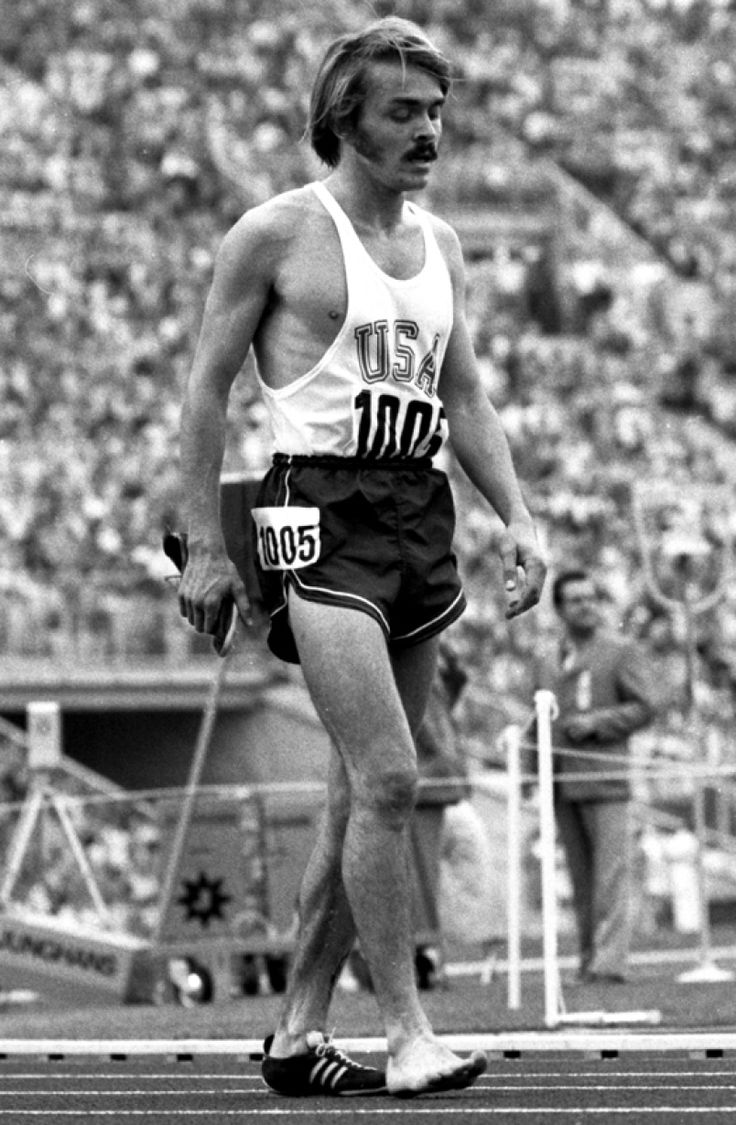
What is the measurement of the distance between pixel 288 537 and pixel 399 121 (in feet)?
2.92

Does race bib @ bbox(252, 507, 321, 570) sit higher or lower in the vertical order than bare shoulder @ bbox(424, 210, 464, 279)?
lower

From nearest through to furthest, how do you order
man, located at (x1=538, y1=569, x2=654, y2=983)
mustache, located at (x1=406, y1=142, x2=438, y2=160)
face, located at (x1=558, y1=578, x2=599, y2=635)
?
1. mustache, located at (x1=406, y1=142, x2=438, y2=160)
2. man, located at (x1=538, y1=569, x2=654, y2=983)
3. face, located at (x1=558, y1=578, x2=599, y2=635)

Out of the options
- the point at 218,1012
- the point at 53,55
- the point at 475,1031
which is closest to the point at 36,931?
the point at 218,1012

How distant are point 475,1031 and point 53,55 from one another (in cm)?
2834

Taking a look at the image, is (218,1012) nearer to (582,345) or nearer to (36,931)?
(36,931)

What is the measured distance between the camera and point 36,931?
1467 centimetres

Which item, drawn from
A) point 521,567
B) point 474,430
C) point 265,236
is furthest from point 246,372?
point 265,236

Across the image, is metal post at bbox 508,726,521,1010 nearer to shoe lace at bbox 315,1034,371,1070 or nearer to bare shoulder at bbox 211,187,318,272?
shoe lace at bbox 315,1034,371,1070

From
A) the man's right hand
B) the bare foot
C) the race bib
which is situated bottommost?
the bare foot

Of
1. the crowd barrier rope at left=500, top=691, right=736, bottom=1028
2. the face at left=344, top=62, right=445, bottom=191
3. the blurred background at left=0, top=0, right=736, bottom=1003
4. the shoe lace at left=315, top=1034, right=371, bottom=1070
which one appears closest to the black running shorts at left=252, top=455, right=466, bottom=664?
the face at left=344, top=62, right=445, bottom=191

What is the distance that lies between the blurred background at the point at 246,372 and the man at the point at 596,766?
6.06 meters

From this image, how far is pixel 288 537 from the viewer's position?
682cm

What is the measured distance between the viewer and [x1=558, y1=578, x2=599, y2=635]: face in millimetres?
14133

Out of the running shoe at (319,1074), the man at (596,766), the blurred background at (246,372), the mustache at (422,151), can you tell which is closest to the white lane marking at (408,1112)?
the running shoe at (319,1074)
